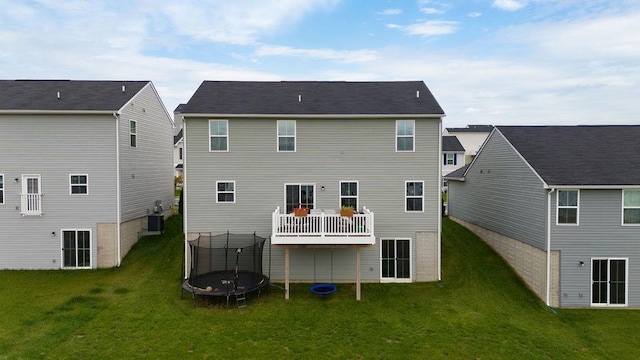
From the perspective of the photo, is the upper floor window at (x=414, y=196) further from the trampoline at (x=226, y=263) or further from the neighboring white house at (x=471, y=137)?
the neighboring white house at (x=471, y=137)

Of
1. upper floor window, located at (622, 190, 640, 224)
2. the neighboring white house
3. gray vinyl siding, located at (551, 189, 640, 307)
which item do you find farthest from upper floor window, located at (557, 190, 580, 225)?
the neighboring white house

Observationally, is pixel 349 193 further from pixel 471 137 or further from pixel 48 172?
pixel 471 137

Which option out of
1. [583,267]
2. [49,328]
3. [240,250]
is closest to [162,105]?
[240,250]

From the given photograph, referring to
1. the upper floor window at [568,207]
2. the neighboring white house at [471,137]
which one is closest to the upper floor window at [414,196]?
the upper floor window at [568,207]

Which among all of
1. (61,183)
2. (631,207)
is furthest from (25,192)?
(631,207)

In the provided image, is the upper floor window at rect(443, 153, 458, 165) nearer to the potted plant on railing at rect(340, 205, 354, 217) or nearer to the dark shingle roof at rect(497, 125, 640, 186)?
the dark shingle roof at rect(497, 125, 640, 186)

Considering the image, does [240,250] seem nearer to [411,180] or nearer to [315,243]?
[315,243]

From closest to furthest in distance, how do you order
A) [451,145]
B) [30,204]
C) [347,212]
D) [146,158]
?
1. [347,212]
2. [30,204]
3. [146,158]
4. [451,145]
